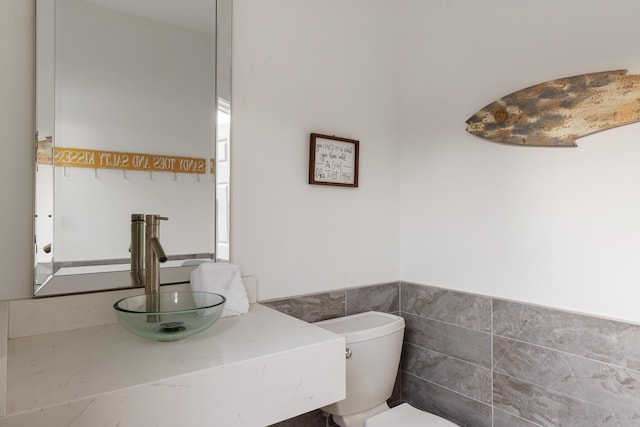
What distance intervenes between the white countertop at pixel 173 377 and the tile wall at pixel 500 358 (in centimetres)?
57

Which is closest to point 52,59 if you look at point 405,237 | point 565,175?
point 405,237

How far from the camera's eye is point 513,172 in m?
1.57

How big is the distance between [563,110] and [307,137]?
0.99 m

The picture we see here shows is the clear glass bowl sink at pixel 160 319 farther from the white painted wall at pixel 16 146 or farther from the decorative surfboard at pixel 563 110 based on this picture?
the decorative surfboard at pixel 563 110

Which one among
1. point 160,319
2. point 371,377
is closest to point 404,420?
point 371,377

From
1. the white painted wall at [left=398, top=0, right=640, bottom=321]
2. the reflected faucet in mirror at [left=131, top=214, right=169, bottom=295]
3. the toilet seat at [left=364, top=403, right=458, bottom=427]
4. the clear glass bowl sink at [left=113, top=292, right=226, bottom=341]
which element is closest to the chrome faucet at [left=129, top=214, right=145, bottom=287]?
the reflected faucet in mirror at [left=131, top=214, right=169, bottom=295]

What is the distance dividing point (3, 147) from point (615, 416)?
6.72 ft

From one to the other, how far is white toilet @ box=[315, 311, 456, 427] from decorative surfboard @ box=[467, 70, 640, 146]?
0.93 m

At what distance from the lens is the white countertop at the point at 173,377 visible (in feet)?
2.35

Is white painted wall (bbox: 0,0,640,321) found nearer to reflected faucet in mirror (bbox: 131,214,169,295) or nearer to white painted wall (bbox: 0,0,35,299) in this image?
white painted wall (bbox: 0,0,35,299)

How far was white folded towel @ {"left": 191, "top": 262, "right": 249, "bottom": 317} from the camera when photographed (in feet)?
4.14

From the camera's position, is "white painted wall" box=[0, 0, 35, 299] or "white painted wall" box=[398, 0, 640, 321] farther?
"white painted wall" box=[398, 0, 640, 321]

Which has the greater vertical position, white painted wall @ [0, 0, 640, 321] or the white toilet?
white painted wall @ [0, 0, 640, 321]

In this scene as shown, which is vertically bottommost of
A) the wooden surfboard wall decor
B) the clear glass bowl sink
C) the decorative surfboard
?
the clear glass bowl sink
